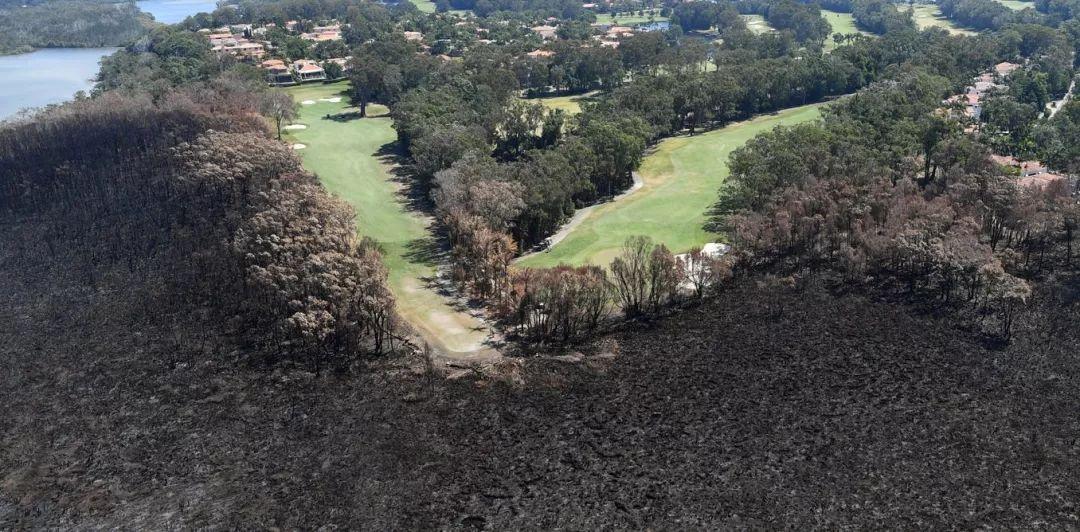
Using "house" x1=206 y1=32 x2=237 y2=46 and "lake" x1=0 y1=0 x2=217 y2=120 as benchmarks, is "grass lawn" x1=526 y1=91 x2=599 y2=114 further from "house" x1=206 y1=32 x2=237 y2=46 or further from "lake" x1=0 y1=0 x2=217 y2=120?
"lake" x1=0 y1=0 x2=217 y2=120

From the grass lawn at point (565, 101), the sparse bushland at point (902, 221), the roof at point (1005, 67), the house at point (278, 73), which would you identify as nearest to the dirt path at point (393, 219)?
the house at point (278, 73)

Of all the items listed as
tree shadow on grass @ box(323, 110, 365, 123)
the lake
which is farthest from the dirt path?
the lake

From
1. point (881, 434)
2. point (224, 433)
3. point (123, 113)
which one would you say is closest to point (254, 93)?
point (123, 113)

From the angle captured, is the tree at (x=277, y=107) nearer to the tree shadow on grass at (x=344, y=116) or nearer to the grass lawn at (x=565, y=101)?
the tree shadow on grass at (x=344, y=116)

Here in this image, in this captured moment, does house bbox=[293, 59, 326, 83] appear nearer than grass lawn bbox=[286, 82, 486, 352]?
No

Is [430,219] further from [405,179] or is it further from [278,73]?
[278,73]

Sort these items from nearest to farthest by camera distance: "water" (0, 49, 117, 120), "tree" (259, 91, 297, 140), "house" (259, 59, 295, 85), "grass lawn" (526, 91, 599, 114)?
"tree" (259, 91, 297, 140) < "water" (0, 49, 117, 120) < "grass lawn" (526, 91, 599, 114) < "house" (259, 59, 295, 85)

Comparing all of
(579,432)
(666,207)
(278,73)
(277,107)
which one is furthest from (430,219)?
(278,73)

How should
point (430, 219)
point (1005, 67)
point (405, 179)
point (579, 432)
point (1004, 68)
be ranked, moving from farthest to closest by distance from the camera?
point (1005, 67), point (1004, 68), point (405, 179), point (430, 219), point (579, 432)
